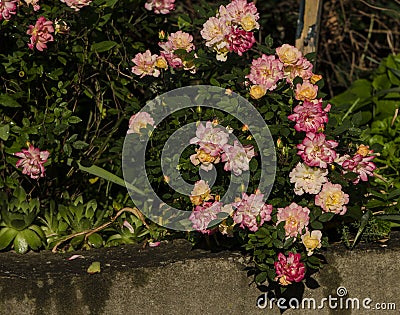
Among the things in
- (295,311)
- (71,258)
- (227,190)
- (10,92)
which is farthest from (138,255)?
(10,92)

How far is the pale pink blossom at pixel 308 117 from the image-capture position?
8.86ft

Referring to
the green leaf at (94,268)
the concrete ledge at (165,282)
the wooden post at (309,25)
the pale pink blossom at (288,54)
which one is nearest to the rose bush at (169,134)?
the pale pink blossom at (288,54)

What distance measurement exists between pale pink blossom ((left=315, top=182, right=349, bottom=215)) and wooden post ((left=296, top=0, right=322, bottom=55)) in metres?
1.13

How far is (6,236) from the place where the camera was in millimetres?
3000

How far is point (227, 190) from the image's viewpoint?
9.11 feet

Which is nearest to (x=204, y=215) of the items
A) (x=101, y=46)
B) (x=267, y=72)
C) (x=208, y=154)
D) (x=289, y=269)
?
(x=208, y=154)

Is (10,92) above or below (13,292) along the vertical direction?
above

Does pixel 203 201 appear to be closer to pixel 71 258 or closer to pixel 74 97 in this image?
pixel 71 258

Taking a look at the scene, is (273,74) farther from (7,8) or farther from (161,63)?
(7,8)

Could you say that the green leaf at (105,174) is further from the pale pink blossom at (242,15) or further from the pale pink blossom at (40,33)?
the pale pink blossom at (242,15)

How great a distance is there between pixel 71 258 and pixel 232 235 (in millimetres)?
638

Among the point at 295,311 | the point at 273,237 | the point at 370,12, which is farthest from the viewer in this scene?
the point at 370,12

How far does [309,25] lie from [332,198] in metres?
1.23

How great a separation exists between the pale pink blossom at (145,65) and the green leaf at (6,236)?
800 mm
